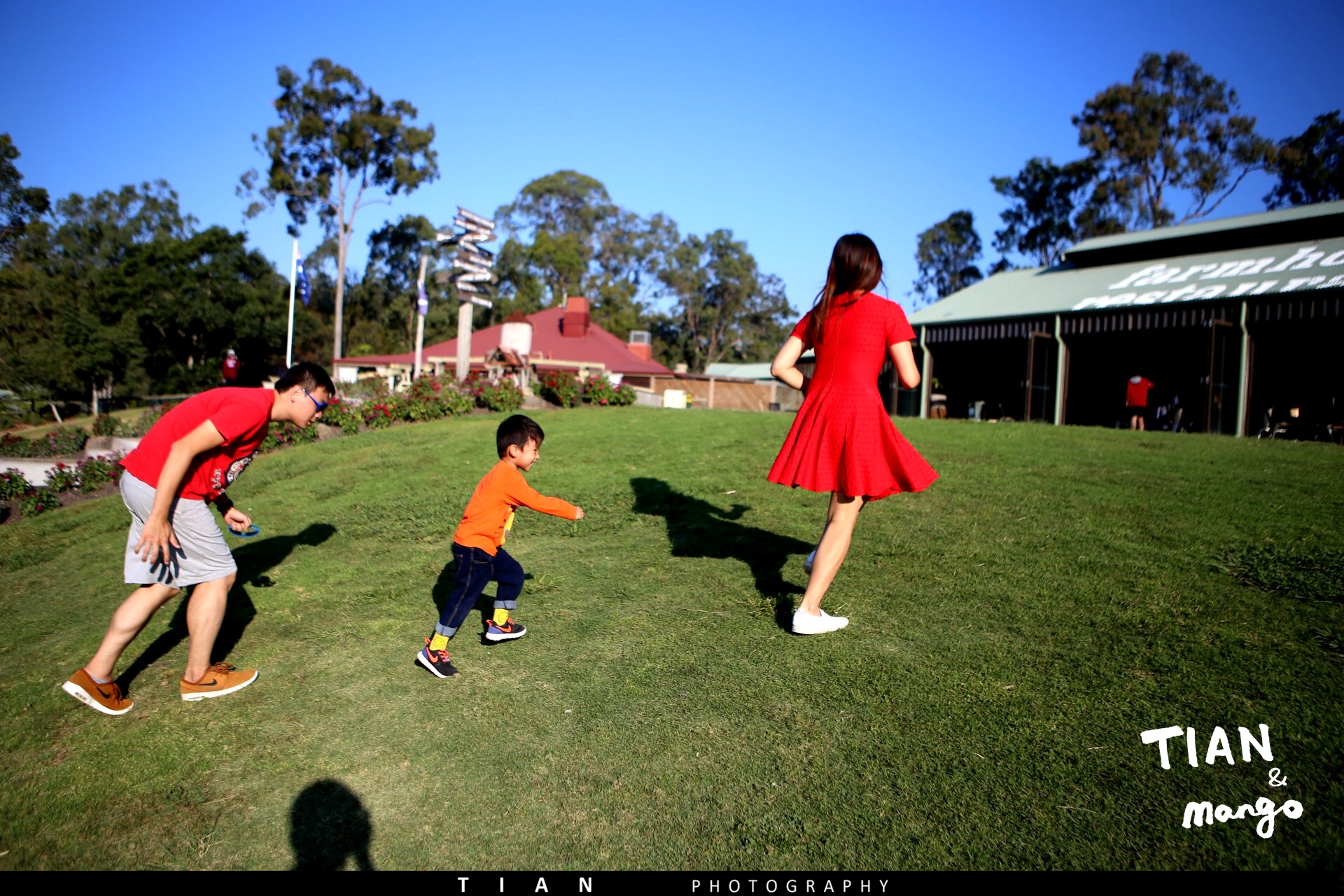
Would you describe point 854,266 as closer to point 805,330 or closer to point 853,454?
point 805,330

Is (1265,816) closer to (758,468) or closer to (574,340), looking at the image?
(758,468)

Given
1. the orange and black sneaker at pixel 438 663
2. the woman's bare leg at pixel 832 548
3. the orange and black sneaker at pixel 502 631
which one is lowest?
the orange and black sneaker at pixel 438 663

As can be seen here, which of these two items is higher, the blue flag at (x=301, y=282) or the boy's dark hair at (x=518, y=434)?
the blue flag at (x=301, y=282)

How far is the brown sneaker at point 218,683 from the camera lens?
3639 millimetres

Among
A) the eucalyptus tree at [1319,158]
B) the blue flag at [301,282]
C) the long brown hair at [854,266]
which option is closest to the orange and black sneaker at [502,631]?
the long brown hair at [854,266]

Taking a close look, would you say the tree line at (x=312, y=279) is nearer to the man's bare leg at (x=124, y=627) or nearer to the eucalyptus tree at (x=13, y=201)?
the eucalyptus tree at (x=13, y=201)

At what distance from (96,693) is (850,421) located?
359 cm

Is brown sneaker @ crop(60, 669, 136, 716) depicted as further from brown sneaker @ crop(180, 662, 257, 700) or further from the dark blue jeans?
the dark blue jeans

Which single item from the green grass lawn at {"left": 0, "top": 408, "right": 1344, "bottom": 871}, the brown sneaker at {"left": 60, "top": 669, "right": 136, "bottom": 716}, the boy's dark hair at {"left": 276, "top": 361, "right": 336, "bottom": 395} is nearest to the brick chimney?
the green grass lawn at {"left": 0, "top": 408, "right": 1344, "bottom": 871}

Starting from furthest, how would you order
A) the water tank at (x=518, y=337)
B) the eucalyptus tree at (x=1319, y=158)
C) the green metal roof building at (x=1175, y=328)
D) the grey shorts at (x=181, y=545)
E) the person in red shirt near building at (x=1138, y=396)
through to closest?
the eucalyptus tree at (x=1319, y=158)
the water tank at (x=518, y=337)
the person in red shirt near building at (x=1138, y=396)
the green metal roof building at (x=1175, y=328)
the grey shorts at (x=181, y=545)

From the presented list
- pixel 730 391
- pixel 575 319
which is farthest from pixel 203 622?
pixel 575 319

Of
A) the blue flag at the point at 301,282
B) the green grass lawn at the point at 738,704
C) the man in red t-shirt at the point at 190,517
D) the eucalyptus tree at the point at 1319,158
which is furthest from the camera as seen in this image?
the eucalyptus tree at the point at 1319,158

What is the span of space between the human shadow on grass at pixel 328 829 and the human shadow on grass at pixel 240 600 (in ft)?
4.77

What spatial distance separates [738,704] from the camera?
318 centimetres
